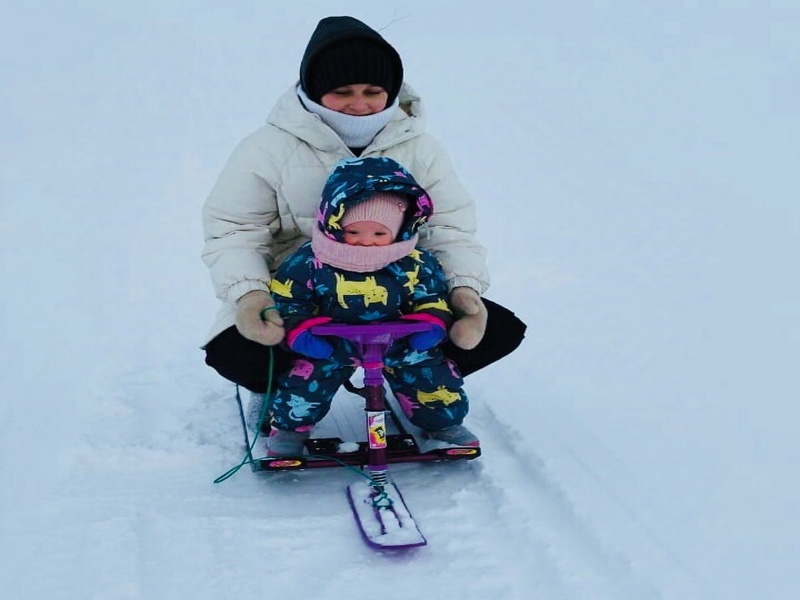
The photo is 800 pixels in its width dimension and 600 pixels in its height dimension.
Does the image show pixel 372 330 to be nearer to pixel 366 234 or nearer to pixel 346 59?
pixel 366 234

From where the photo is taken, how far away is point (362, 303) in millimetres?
3041

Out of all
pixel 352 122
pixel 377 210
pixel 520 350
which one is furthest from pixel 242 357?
pixel 520 350

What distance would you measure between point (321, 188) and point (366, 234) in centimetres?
48

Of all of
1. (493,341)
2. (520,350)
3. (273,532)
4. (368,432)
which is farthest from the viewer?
(520,350)

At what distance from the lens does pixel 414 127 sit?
3418 mm

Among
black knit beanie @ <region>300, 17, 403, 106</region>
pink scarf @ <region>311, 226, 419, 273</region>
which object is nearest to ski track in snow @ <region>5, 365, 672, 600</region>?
pink scarf @ <region>311, 226, 419, 273</region>

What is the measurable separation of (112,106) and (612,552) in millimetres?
7968

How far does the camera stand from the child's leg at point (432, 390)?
327cm

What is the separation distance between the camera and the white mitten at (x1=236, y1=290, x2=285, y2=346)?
118 inches

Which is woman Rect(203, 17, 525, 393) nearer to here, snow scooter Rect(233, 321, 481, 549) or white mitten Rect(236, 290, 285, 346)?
white mitten Rect(236, 290, 285, 346)

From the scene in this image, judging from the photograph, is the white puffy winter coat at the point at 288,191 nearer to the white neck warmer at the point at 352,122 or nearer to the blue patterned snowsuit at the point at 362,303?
the white neck warmer at the point at 352,122

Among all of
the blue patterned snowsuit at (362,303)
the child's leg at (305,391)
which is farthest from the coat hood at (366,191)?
the child's leg at (305,391)

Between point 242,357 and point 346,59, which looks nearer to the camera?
point 346,59

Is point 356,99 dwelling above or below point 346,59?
below
